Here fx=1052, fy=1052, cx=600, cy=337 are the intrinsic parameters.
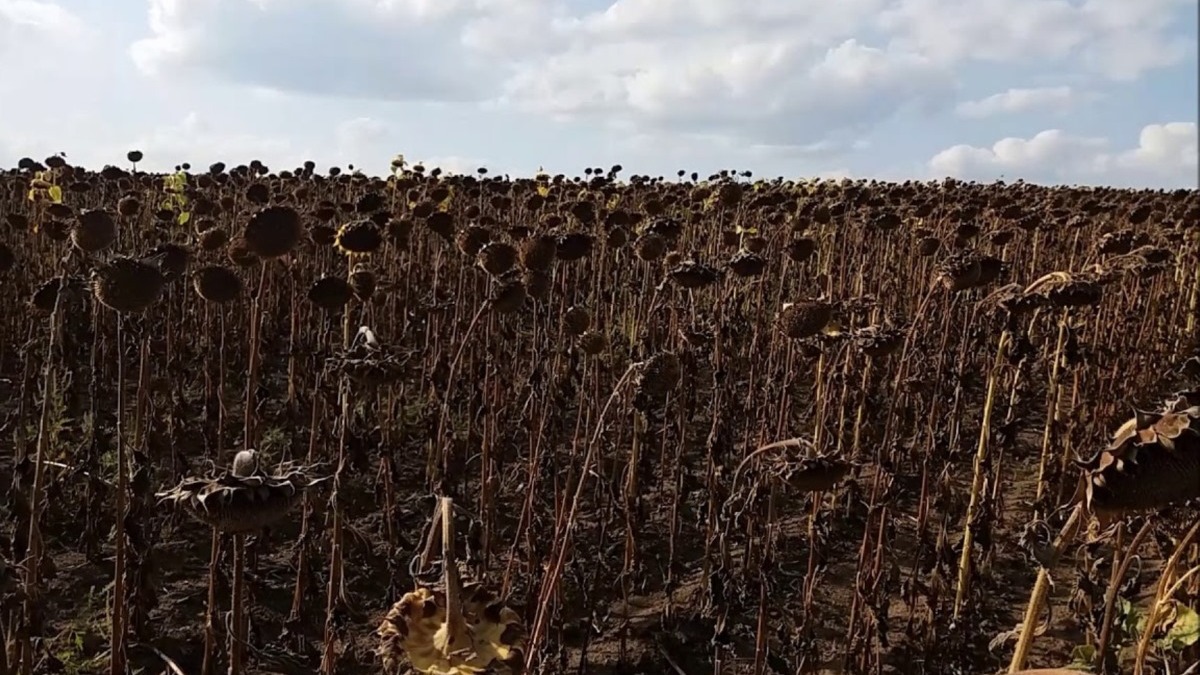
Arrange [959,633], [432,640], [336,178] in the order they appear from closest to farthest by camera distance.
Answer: [432,640], [959,633], [336,178]

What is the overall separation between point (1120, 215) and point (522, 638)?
1158 cm

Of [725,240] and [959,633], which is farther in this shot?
[725,240]

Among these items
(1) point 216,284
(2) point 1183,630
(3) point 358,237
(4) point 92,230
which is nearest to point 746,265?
(3) point 358,237

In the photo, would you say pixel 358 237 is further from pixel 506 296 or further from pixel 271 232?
pixel 271 232

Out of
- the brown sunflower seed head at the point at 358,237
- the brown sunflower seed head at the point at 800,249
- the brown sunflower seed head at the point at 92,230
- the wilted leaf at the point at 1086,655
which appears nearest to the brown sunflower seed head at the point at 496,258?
the brown sunflower seed head at the point at 358,237

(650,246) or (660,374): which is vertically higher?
(650,246)

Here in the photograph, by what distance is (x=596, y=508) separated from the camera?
516 centimetres

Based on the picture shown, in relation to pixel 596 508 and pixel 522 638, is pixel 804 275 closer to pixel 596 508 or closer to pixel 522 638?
pixel 596 508

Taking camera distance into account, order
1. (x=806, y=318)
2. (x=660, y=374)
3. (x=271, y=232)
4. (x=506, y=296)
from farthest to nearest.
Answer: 1. (x=660, y=374)
2. (x=506, y=296)
3. (x=806, y=318)
4. (x=271, y=232)

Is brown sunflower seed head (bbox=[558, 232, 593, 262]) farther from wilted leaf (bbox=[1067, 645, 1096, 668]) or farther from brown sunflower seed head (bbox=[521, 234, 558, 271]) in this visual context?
wilted leaf (bbox=[1067, 645, 1096, 668])

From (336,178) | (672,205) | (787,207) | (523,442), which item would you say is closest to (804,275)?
(787,207)

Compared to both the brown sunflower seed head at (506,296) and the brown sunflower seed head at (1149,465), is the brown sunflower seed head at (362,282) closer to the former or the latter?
the brown sunflower seed head at (506,296)

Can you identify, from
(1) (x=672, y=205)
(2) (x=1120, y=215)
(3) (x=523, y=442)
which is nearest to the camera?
(3) (x=523, y=442)

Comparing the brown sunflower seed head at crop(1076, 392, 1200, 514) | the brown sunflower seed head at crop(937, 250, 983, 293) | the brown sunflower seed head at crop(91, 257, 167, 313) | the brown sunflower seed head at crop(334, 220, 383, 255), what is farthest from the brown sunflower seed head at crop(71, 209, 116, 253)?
the brown sunflower seed head at crop(1076, 392, 1200, 514)
